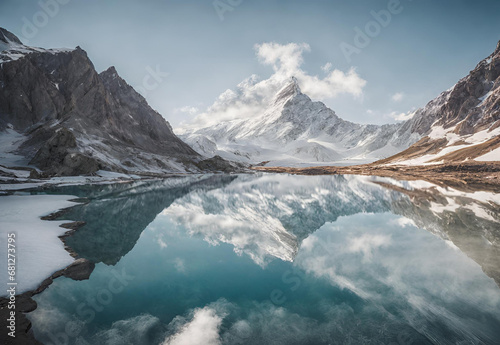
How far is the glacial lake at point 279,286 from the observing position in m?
8.55

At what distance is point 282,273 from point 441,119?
23495 cm

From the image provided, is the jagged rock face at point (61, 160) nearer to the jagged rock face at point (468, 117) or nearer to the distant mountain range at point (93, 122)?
the distant mountain range at point (93, 122)

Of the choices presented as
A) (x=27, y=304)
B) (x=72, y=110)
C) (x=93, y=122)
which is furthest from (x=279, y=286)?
(x=72, y=110)

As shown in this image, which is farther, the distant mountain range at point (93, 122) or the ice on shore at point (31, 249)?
the distant mountain range at point (93, 122)

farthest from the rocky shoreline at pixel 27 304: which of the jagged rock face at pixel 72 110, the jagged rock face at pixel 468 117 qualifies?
the jagged rock face at pixel 468 117

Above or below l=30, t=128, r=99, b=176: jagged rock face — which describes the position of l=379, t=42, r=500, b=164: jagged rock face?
above

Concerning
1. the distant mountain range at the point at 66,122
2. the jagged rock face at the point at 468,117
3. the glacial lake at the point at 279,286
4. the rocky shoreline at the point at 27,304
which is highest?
the jagged rock face at the point at 468,117

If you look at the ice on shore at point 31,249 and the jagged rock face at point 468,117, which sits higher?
the jagged rock face at point 468,117

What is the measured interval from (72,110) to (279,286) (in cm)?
12797

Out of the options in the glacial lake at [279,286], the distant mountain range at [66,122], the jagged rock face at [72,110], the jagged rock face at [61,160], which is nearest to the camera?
the glacial lake at [279,286]

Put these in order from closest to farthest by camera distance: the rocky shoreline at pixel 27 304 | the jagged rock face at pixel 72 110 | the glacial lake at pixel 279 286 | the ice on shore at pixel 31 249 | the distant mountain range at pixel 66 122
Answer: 1. the rocky shoreline at pixel 27 304
2. the glacial lake at pixel 279 286
3. the ice on shore at pixel 31 249
4. the distant mountain range at pixel 66 122
5. the jagged rock face at pixel 72 110

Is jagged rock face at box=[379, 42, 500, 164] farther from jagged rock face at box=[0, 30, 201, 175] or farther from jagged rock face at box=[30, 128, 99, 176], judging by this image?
jagged rock face at box=[30, 128, 99, 176]

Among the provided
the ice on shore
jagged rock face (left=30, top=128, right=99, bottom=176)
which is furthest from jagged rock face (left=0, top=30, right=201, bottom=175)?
the ice on shore

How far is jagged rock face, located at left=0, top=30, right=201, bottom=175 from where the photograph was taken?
92.8 metres
